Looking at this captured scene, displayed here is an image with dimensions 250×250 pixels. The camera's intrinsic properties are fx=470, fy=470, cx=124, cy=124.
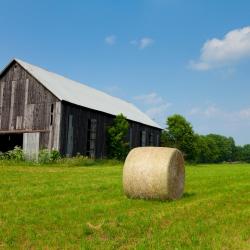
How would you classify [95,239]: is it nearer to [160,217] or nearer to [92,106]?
[160,217]

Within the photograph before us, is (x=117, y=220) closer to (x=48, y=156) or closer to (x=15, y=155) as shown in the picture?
(x=48, y=156)

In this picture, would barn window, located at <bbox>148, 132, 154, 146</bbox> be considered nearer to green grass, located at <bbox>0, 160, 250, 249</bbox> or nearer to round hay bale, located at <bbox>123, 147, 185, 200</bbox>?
green grass, located at <bbox>0, 160, 250, 249</bbox>

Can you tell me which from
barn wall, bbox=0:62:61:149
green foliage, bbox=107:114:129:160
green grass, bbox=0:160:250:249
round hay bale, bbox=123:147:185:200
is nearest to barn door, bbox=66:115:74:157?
barn wall, bbox=0:62:61:149

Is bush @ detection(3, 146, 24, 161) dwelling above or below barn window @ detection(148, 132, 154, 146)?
below

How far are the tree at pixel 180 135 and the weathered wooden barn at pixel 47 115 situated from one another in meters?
16.9

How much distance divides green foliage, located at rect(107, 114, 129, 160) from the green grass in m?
25.0

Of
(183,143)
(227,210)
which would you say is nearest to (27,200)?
(227,210)

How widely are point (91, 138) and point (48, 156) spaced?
19.5 feet

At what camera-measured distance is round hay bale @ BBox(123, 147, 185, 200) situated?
13.4 meters

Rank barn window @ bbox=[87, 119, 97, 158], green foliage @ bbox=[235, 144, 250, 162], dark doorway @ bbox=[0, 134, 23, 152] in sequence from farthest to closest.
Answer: green foliage @ bbox=[235, 144, 250, 162]
dark doorway @ bbox=[0, 134, 23, 152]
barn window @ bbox=[87, 119, 97, 158]

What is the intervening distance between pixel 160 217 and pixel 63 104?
24216mm

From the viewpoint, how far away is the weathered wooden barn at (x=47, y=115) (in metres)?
33.7

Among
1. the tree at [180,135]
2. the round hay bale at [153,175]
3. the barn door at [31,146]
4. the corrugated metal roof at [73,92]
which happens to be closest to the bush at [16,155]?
the barn door at [31,146]

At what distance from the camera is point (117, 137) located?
40.1m
